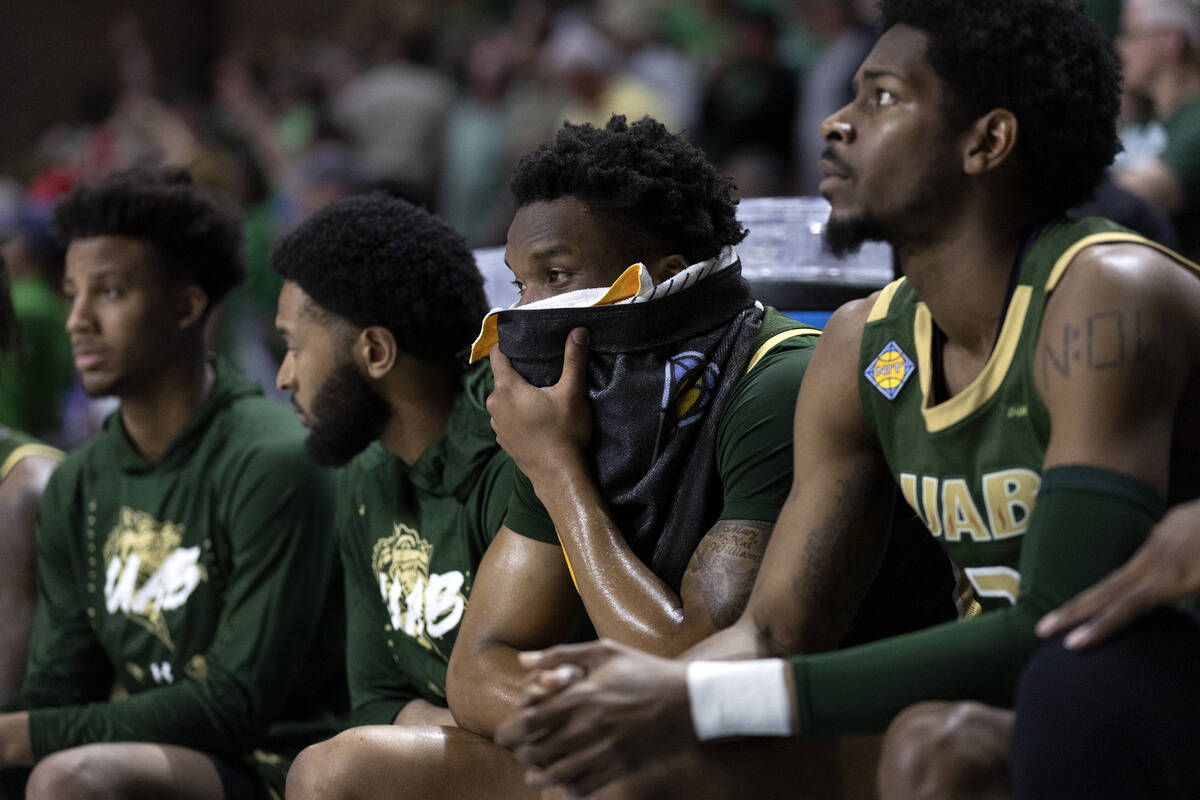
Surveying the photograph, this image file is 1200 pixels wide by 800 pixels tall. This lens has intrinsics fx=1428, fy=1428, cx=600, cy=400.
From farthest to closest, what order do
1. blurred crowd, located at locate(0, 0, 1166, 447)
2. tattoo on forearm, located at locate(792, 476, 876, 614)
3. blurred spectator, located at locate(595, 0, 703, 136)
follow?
1. blurred spectator, located at locate(595, 0, 703, 136)
2. blurred crowd, located at locate(0, 0, 1166, 447)
3. tattoo on forearm, located at locate(792, 476, 876, 614)

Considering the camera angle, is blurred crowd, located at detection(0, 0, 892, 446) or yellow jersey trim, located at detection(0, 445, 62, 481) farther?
blurred crowd, located at detection(0, 0, 892, 446)

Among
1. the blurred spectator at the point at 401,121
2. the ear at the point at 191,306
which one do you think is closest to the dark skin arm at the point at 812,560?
the ear at the point at 191,306

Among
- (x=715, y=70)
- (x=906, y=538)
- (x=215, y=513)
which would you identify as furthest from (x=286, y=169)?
(x=906, y=538)

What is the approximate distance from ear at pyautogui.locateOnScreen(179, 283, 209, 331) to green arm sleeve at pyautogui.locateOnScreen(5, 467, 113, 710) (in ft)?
1.55

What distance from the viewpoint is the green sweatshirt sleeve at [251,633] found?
308cm

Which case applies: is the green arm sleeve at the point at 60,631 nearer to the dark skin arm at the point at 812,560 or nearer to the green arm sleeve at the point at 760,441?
the green arm sleeve at the point at 760,441

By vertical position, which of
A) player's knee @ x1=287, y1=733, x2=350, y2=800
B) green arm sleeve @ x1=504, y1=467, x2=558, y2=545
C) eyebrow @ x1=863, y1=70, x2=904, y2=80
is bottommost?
player's knee @ x1=287, y1=733, x2=350, y2=800

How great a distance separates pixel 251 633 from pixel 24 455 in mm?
1042

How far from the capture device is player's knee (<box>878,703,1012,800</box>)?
5.34 feet

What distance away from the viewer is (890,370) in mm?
2074

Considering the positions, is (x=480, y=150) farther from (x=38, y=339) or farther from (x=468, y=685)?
(x=468, y=685)

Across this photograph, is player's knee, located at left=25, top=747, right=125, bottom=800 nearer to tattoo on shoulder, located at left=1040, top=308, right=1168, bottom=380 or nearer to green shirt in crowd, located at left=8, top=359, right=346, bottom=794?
green shirt in crowd, located at left=8, top=359, right=346, bottom=794

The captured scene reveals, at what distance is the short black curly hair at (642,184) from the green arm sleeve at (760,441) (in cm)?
28

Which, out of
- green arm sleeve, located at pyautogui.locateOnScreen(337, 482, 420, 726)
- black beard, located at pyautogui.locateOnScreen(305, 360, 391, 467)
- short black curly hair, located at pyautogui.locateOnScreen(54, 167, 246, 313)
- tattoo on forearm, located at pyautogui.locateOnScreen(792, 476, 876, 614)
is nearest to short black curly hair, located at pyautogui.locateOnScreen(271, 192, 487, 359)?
black beard, located at pyautogui.locateOnScreen(305, 360, 391, 467)
